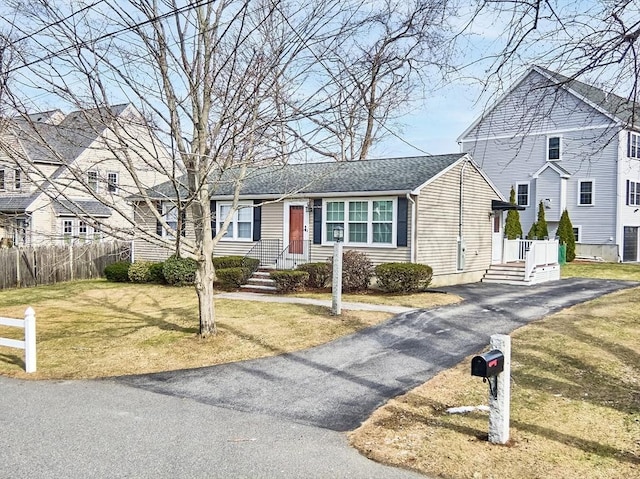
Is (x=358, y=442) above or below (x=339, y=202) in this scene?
below

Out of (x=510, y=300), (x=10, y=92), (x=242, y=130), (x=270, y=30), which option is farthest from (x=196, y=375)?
(x=510, y=300)

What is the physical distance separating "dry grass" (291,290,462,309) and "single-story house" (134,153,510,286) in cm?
199

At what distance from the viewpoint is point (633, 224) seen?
29.6 metres

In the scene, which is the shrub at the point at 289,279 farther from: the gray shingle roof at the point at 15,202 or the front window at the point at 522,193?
the front window at the point at 522,193

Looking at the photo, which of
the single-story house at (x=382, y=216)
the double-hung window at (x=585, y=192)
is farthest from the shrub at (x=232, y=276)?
the double-hung window at (x=585, y=192)

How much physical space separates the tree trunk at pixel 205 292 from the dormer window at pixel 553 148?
2507 centimetres

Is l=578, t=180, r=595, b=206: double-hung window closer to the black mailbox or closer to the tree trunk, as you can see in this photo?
the tree trunk

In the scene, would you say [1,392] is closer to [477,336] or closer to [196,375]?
[196,375]

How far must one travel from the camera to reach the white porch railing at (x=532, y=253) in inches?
767

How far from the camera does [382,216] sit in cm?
1781

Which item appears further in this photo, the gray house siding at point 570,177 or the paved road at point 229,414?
the gray house siding at point 570,177

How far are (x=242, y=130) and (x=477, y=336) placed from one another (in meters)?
5.72

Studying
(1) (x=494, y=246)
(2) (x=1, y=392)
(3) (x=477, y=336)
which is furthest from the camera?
(1) (x=494, y=246)

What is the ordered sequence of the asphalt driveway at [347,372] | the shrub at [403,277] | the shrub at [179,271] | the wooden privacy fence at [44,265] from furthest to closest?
1. the wooden privacy fence at [44,265]
2. the shrub at [179,271]
3. the shrub at [403,277]
4. the asphalt driveway at [347,372]
